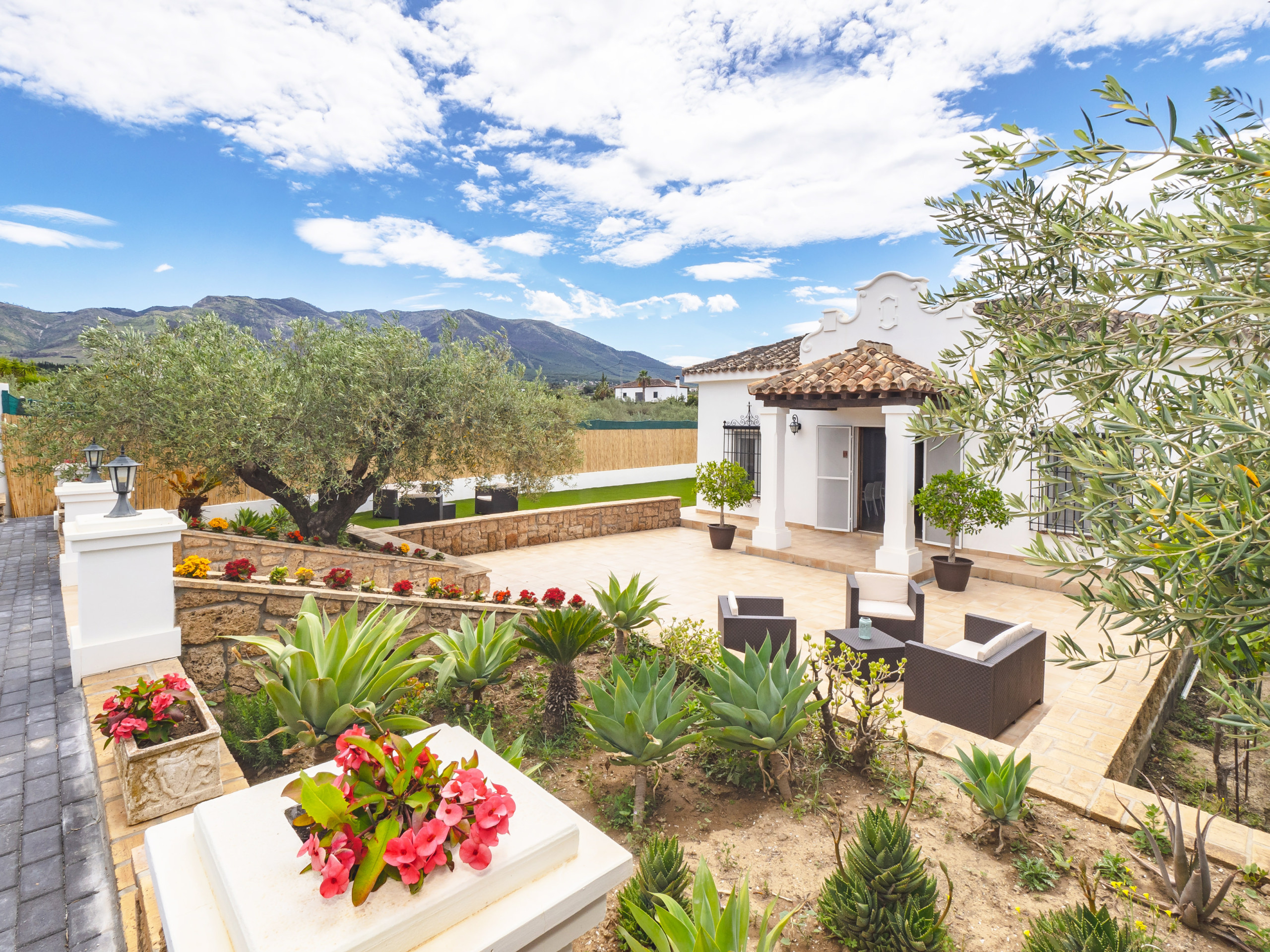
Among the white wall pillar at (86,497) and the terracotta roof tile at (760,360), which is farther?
the terracotta roof tile at (760,360)

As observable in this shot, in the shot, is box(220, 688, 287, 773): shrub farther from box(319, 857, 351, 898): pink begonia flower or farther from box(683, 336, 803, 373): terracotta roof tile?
box(683, 336, 803, 373): terracotta roof tile

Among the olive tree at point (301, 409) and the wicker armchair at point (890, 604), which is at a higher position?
the olive tree at point (301, 409)

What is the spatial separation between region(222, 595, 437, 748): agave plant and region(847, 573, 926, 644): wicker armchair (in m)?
5.10

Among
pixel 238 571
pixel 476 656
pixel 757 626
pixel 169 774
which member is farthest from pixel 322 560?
pixel 757 626

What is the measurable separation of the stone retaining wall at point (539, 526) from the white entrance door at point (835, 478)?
3.51 meters

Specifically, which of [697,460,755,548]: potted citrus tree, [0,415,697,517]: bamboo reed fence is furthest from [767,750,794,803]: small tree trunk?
[0,415,697,517]: bamboo reed fence

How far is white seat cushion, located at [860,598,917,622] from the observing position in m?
6.61

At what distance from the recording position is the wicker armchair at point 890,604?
655 cm

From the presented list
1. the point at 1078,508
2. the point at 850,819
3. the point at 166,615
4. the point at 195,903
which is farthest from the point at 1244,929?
the point at 166,615

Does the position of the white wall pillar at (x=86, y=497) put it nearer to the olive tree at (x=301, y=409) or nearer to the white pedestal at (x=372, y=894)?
the olive tree at (x=301, y=409)

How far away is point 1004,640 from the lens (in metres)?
5.09

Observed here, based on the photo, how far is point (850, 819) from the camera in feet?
11.5

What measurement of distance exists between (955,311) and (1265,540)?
37.4 feet

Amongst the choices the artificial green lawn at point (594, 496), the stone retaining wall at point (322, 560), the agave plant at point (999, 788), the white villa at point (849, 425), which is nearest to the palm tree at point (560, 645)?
the agave plant at point (999, 788)
